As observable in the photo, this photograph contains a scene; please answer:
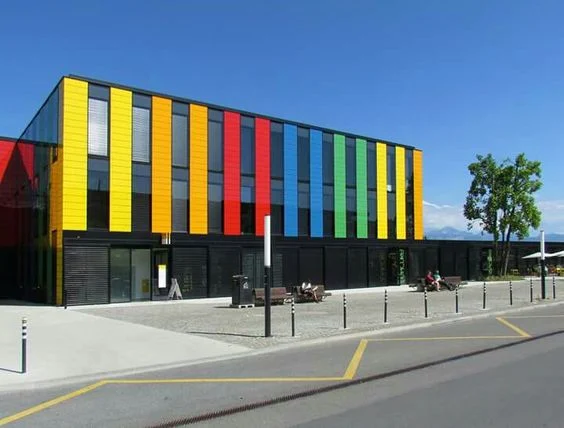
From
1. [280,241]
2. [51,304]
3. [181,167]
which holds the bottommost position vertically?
[51,304]

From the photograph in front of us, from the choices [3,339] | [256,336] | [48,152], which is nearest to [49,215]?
[48,152]

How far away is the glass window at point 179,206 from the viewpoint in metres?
31.1

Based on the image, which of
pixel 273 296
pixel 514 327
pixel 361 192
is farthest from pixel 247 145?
pixel 514 327

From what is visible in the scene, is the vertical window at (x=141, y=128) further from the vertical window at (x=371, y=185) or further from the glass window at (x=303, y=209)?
the vertical window at (x=371, y=185)

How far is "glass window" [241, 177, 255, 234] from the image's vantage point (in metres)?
33.9

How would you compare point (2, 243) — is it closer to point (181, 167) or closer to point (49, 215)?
point (49, 215)

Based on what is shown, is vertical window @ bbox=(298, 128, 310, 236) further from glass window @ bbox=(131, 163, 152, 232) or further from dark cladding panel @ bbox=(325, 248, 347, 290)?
glass window @ bbox=(131, 163, 152, 232)

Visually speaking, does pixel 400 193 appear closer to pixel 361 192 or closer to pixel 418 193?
pixel 418 193

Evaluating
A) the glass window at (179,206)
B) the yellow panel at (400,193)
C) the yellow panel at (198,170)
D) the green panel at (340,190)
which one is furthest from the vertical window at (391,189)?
the glass window at (179,206)

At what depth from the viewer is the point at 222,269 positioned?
32.2 metres

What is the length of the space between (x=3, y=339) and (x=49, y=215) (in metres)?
15.3

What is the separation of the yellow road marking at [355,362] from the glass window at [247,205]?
65.3ft

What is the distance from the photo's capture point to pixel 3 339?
1582 cm

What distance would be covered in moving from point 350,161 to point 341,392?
32.7 meters
